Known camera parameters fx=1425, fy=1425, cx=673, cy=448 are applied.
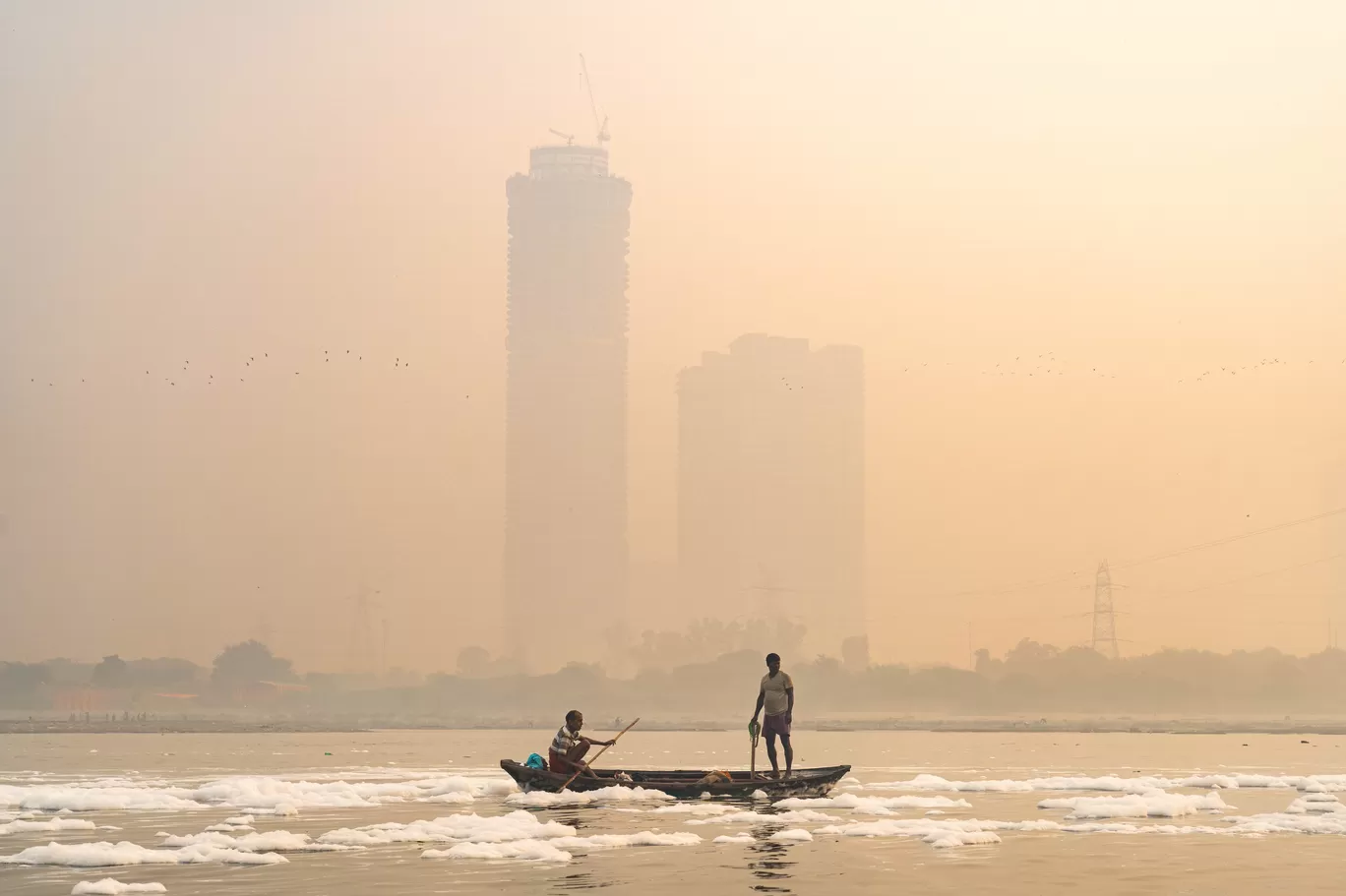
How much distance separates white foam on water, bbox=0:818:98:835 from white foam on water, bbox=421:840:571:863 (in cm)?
888

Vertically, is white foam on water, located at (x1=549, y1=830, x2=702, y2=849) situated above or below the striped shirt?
below

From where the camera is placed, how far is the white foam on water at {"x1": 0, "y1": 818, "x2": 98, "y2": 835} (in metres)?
28.1

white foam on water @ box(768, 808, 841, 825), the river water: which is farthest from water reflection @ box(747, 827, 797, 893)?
white foam on water @ box(768, 808, 841, 825)

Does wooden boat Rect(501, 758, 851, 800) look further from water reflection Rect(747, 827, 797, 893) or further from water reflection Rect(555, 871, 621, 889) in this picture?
water reflection Rect(555, 871, 621, 889)

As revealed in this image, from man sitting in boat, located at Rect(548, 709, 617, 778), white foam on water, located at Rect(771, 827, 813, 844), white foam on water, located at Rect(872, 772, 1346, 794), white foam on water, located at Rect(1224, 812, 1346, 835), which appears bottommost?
white foam on water, located at Rect(872, 772, 1346, 794)

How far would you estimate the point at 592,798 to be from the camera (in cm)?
3378

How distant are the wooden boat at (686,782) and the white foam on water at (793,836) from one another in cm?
667

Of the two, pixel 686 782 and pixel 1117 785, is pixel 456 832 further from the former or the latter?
pixel 1117 785

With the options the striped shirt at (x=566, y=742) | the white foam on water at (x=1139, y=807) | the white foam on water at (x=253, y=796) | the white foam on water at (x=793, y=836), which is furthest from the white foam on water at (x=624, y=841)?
the white foam on water at (x=1139, y=807)

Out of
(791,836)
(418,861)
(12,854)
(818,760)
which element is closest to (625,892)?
(418,861)

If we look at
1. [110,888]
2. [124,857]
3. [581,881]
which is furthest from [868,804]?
[110,888]

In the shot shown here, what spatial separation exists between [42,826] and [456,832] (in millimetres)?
8802

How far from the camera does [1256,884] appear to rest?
20.8 meters

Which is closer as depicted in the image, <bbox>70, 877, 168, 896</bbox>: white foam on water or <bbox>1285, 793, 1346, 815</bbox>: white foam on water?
<bbox>70, 877, 168, 896</bbox>: white foam on water
